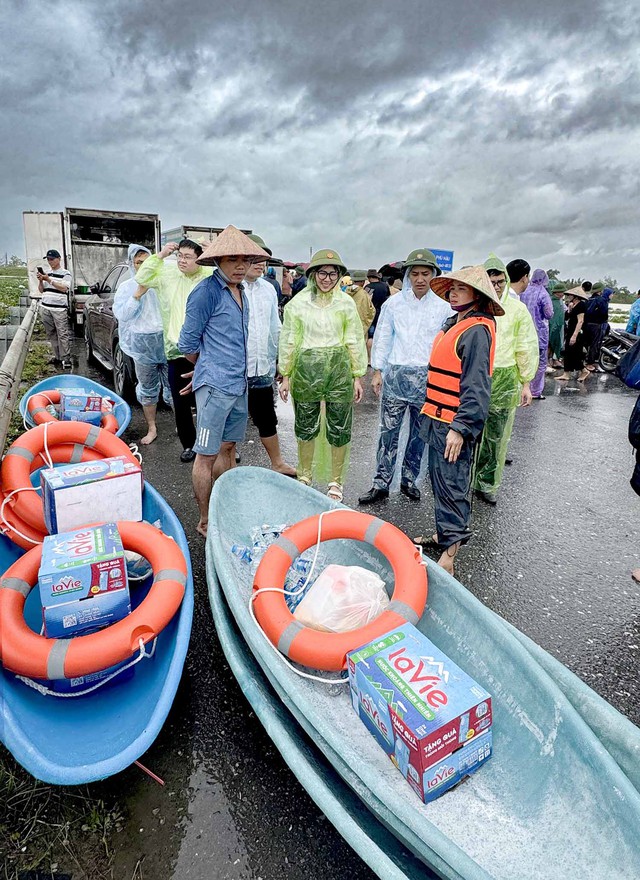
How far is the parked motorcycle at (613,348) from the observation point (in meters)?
12.7

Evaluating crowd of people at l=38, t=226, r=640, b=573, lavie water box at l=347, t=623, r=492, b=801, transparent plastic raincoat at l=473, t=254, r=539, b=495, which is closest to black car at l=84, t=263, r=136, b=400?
crowd of people at l=38, t=226, r=640, b=573

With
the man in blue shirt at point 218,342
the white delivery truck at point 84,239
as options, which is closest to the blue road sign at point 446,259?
the white delivery truck at point 84,239

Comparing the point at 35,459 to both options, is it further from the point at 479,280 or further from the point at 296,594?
the point at 479,280

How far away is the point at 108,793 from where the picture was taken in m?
1.92

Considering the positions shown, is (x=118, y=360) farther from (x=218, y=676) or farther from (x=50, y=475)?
(x=218, y=676)

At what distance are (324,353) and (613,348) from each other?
1222cm

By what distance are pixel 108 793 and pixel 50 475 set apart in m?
1.49

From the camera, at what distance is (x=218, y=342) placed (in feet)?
10.9

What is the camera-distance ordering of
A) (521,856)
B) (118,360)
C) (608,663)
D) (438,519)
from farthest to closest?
(118,360) → (438,519) → (608,663) → (521,856)

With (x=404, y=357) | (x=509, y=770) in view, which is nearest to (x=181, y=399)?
(x=404, y=357)

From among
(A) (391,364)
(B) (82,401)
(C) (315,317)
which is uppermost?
(C) (315,317)

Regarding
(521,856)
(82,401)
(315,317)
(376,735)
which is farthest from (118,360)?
(521,856)

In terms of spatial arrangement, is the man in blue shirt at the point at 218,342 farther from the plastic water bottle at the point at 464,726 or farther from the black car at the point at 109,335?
the black car at the point at 109,335

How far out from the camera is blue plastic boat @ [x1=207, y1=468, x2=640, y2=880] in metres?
1.42
